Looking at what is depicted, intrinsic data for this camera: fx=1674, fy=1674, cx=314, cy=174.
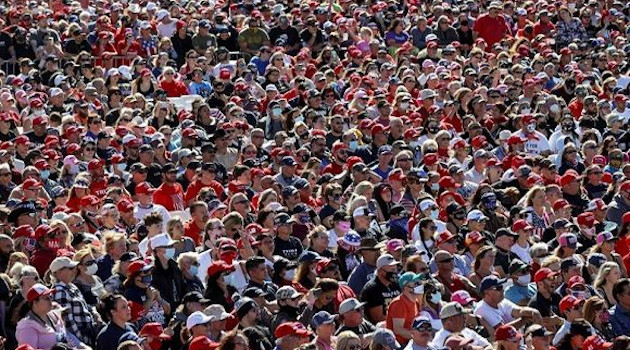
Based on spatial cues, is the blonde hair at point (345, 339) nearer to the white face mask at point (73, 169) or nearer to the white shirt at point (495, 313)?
the white shirt at point (495, 313)

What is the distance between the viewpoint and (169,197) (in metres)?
17.1

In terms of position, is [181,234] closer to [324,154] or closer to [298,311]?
[298,311]

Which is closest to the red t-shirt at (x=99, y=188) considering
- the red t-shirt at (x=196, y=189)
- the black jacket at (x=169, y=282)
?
the red t-shirt at (x=196, y=189)

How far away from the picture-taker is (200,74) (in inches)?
886

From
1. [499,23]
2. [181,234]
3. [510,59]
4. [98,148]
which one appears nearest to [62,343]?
[181,234]

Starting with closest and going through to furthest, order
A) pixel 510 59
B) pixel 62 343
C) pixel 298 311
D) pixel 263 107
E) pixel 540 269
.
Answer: pixel 62 343
pixel 298 311
pixel 540 269
pixel 263 107
pixel 510 59

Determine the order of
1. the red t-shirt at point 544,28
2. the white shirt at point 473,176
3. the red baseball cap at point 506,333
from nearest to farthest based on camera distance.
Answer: the red baseball cap at point 506,333, the white shirt at point 473,176, the red t-shirt at point 544,28

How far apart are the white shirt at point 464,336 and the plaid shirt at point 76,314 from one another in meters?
2.59

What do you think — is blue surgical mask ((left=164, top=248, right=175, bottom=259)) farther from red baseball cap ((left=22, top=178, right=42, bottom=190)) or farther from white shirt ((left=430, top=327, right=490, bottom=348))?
red baseball cap ((left=22, top=178, right=42, bottom=190))

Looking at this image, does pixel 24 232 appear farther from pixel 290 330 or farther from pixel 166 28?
pixel 166 28

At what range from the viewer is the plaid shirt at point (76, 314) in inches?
498

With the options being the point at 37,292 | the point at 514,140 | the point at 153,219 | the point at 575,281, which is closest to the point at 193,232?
the point at 153,219

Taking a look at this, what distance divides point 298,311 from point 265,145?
6424 millimetres

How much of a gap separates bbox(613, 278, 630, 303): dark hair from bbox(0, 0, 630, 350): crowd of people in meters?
0.02
